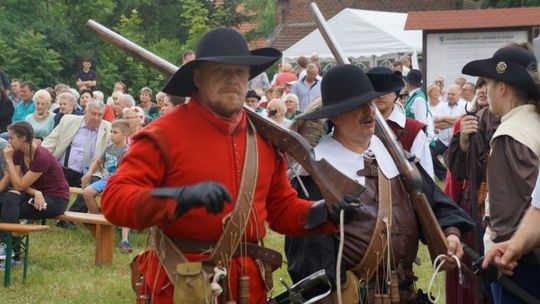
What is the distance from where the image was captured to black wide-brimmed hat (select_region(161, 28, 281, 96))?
13.6ft

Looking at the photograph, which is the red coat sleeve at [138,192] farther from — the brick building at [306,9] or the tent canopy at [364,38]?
the brick building at [306,9]

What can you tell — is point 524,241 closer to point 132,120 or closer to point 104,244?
point 104,244

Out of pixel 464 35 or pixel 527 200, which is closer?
pixel 527 200

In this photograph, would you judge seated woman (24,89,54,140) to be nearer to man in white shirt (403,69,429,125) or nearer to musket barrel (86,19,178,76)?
man in white shirt (403,69,429,125)

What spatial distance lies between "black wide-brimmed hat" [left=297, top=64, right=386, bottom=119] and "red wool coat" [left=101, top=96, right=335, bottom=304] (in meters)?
0.45

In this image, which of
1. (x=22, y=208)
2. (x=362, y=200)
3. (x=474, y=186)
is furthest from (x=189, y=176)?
(x=22, y=208)

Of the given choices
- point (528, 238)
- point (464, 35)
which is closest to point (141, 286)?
point (528, 238)

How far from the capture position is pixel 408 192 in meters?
4.84

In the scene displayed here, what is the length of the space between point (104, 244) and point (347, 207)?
258 inches

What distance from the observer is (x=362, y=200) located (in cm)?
471

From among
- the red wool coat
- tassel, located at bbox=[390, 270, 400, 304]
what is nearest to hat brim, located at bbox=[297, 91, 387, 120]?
the red wool coat

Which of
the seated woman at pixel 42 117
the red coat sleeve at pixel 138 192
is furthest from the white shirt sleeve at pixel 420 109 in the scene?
the red coat sleeve at pixel 138 192

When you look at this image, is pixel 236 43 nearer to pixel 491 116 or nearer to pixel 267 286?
pixel 267 286

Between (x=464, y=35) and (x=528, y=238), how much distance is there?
14.1m
